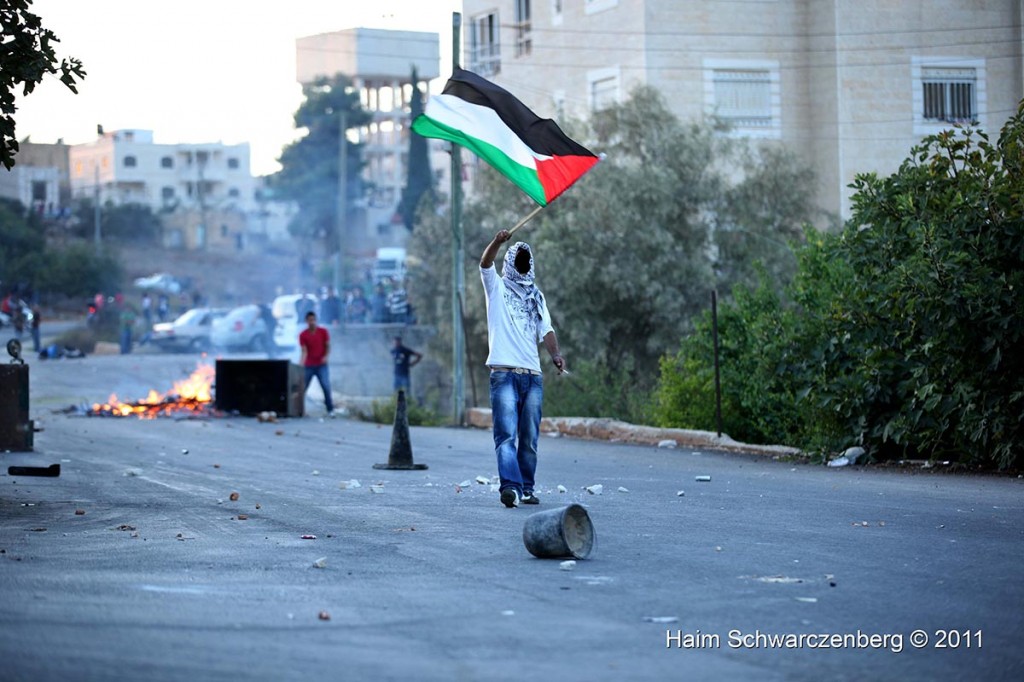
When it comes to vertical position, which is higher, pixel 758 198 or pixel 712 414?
pixel 758 198

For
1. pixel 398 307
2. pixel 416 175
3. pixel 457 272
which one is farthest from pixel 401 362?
pixel 416 175

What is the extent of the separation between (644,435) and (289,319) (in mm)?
34950

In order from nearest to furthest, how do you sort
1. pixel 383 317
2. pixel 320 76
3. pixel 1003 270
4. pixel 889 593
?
pixel 889 593, pixel 1003 270, pixel 383 317, pixel 320 76

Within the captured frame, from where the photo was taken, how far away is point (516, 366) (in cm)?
1092

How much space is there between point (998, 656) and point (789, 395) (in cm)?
1139

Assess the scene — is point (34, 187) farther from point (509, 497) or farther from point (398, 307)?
point (509, 497)

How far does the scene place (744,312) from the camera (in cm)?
1897

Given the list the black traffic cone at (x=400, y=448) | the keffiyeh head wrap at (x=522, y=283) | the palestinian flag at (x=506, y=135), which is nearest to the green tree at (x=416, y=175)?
the black traffic cone at (x=400, y=448)

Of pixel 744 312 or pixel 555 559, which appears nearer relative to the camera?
pixel 555 559

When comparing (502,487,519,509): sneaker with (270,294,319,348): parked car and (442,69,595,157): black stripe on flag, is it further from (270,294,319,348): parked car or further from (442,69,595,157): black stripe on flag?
(270,294,319,348): parked car

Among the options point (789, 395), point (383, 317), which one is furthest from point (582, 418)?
point (383, 317)

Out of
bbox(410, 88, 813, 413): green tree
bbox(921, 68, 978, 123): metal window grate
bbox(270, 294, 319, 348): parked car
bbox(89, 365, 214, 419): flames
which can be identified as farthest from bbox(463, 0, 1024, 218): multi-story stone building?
bbox(270, 294, 319, 348): parked car

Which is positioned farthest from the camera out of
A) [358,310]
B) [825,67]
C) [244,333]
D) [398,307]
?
[358,310]

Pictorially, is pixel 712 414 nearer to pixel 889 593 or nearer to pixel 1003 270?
pixel 1003 270
